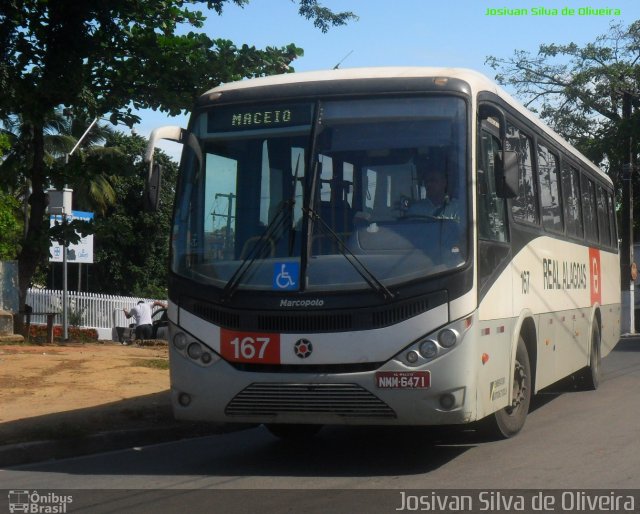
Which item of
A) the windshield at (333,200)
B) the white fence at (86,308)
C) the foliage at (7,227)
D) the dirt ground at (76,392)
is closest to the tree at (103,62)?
the dirt ground at (76,392)

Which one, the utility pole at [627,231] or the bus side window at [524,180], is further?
the utility pole at [627,231]

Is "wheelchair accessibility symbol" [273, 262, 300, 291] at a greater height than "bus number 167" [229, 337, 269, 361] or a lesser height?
greater

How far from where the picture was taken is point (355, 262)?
26.2 feet

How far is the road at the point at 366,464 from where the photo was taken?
295 inches

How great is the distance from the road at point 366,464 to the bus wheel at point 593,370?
9.70 ft

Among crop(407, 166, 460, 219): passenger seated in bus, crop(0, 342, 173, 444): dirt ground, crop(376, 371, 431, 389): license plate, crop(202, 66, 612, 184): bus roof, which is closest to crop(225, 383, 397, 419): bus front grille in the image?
crop(376, 371, 431, 389): license plate

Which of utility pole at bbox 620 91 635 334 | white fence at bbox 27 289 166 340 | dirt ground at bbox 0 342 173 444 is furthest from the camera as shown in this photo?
white fence at bbox 27 289 166 340

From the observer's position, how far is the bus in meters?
7.84

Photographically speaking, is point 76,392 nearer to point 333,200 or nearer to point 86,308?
point 333,200

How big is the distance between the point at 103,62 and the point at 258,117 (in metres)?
9.00

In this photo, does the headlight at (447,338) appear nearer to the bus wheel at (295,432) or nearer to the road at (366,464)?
the road at (366,464)

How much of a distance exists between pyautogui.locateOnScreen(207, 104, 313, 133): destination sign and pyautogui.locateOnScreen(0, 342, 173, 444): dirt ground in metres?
3.22
